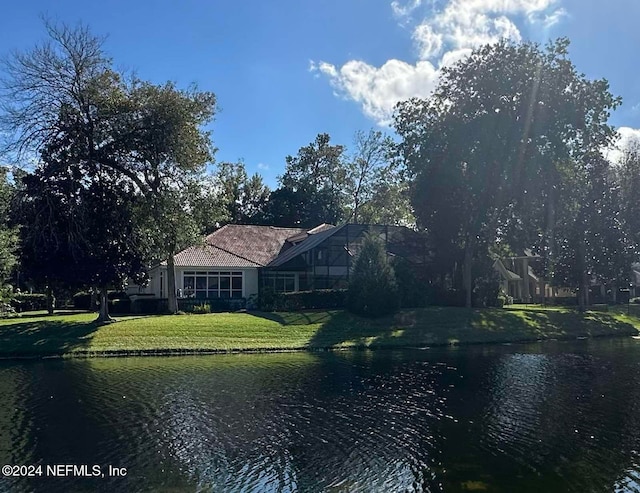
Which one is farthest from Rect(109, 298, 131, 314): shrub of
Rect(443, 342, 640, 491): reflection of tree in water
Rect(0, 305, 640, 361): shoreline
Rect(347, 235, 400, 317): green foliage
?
Rect(443, 342, 640, 491): reflection of tree in water

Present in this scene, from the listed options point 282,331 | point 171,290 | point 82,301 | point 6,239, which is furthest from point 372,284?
point 82,301

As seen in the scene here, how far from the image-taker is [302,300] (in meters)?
36.2

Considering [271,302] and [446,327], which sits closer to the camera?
[446,327]

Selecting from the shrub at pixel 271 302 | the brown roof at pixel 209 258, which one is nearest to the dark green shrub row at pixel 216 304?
the shrub at pixel 271 302

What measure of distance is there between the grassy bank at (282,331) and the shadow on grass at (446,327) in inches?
2.1

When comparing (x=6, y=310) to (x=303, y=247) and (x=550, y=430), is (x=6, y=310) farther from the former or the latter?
(x=550, y=430)

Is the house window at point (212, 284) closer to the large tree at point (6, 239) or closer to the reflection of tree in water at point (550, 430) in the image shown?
the large tree at point (6, 239)

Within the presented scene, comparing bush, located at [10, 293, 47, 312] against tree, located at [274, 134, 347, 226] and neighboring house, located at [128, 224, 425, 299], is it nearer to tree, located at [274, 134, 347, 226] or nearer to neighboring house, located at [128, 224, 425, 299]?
neighboring house, located at [128, 224, 425, 299]

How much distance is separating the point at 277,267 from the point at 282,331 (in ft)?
41.4

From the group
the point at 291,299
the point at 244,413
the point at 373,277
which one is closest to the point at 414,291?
the point at 373,277

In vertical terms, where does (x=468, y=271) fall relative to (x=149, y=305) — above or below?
above

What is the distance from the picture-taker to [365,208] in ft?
219

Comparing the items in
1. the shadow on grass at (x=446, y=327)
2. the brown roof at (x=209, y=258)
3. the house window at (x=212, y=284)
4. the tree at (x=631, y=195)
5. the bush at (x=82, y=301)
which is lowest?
the shadow on grass at (x=446, y=327)

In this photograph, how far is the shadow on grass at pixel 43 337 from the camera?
25.7m
